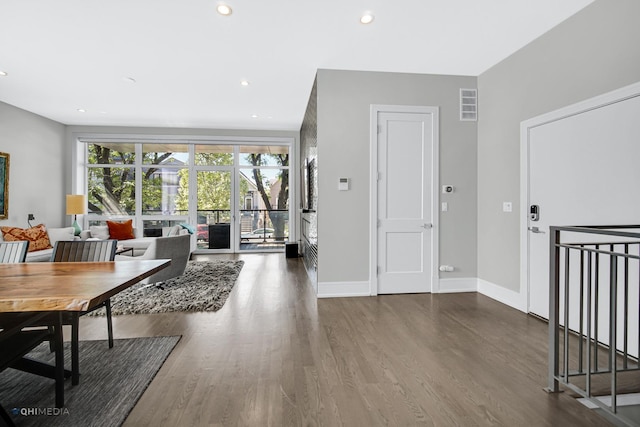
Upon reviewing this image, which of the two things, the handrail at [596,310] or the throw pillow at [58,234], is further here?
the throw pillow at [58,234]

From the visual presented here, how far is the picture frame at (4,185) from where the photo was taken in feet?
16.8

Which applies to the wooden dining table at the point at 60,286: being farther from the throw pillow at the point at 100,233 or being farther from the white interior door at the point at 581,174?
the throw pillow at the point at 100,233

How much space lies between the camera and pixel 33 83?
14.3 ft

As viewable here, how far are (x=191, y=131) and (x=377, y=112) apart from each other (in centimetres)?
479

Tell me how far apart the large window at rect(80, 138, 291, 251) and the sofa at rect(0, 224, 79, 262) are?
1288 mm

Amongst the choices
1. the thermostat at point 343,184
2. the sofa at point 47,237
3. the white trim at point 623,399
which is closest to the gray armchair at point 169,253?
the sofa at point 47,237

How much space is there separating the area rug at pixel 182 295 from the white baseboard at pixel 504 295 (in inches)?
123

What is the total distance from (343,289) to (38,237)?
206 inches

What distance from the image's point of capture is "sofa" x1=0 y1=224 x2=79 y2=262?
15.8 feet

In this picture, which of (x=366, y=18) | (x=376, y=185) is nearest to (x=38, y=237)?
(x=376, y=185)

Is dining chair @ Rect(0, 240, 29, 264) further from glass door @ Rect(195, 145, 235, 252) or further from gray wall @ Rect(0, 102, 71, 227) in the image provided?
glass door @ Rect(195, 145, 235, 252)

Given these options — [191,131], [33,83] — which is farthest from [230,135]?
[33,83]

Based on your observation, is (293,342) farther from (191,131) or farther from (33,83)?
(191,131)

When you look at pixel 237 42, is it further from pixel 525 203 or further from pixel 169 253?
pixel 525 203
